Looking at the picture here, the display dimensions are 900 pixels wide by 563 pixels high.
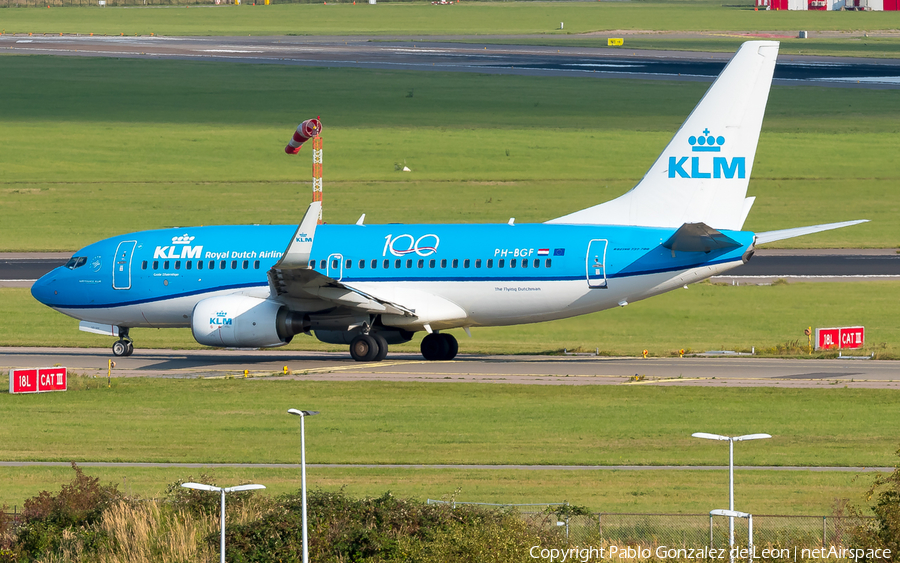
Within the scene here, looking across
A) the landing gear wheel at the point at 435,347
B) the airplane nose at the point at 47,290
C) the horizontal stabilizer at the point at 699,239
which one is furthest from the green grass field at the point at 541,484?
the airplane nose at the point at 47,290

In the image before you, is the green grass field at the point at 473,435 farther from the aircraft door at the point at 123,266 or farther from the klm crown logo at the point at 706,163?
the klm crown logo at the point at 706,163

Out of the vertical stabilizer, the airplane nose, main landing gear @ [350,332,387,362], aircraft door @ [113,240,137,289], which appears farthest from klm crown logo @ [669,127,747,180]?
the airplane nose

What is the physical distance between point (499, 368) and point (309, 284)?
802 cm

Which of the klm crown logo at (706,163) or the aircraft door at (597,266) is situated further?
the klm crown logo at (706,163)

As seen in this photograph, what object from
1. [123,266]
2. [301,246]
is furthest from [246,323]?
[123,266]

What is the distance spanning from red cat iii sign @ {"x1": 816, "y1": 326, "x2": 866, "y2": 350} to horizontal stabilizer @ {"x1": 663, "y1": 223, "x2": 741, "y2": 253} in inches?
344

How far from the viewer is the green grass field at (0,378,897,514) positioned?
109 feet

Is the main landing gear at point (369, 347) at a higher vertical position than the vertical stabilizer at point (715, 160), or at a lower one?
lower

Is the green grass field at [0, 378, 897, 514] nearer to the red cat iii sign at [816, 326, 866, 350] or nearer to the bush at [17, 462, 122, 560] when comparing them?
the bush at [17, 462, 122, 560]

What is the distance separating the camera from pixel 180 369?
178 feet

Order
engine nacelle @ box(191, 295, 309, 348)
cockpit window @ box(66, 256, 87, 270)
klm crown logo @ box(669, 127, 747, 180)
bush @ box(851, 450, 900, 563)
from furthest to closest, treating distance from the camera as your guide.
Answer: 1. cockpit window @ box(66, 256, 87, 270)
2. engine nacelle @ box(191, 295, 309, 348)
3. klm crown logo @ box(669, 127, 747, 180)
4. bush @ box(851, 450, 900, 563)

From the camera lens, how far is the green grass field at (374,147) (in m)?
103

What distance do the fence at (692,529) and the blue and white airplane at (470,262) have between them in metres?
21.0

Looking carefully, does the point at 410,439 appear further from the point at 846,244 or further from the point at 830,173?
the point at 830,173
